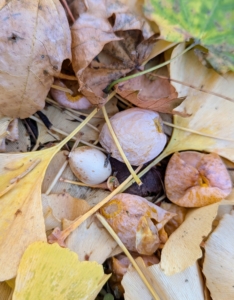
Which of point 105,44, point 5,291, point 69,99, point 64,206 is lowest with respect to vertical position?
point 5,291

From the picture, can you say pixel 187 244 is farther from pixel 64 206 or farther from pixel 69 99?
pixel 69 99

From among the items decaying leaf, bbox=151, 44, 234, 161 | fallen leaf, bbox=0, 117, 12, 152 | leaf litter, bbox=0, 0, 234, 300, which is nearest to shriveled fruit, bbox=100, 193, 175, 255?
leaf litter, bbox=0, 0, 234, 300

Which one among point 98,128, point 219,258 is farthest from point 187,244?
point 98,128

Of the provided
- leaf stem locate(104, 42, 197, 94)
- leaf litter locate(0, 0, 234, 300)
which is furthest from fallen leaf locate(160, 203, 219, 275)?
leaf stem locate(104, 42, 197, 94)

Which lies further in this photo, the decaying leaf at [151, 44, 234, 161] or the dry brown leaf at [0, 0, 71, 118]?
the decaying leaf at [151, 44, 234, 161]

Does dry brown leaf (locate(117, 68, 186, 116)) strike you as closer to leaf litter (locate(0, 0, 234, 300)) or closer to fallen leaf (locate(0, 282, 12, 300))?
leaf litter (locate(0, 0, 234, 300))

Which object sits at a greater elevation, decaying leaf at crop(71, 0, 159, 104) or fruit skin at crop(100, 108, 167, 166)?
decaying leaf at crop(71, 0, 159, 104)

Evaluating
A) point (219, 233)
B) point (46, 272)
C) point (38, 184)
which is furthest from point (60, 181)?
point (219, 233)

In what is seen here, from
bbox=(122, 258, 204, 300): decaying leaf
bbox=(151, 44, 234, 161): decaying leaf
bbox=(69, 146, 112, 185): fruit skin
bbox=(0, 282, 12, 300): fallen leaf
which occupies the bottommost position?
bbox=(0, 282, 12, 300): fallen leaf

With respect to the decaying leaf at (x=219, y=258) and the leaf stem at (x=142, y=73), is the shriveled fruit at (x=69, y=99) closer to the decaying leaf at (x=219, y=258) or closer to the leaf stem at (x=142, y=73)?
the leaf stem at (x=142, y=73)
